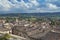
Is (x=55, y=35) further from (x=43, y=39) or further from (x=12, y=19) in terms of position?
(x=12, y=19)

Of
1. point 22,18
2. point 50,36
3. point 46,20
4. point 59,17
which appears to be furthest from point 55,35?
point 22,18

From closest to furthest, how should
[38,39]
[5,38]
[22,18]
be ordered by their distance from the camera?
1. [5,38]
2. [38,39]
3. [22,18]

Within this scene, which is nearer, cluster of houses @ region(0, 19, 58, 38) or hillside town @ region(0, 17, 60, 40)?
hillside town @ region(0, 17, 60, 40)

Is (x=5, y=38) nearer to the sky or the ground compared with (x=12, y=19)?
nearer to the sky

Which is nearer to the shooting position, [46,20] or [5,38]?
[5,38]

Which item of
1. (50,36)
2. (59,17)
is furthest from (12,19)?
(50,36)

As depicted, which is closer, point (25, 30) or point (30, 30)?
point (25, 30)

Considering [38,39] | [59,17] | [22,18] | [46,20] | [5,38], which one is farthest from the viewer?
[22,18]

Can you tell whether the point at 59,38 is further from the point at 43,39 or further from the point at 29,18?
the point at 29,18

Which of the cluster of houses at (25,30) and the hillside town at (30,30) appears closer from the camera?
the hillside town at (30,30)
